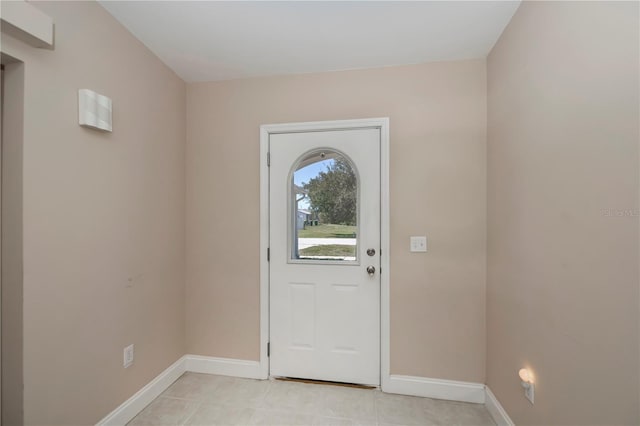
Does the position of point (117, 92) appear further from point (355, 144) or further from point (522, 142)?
point (522, 142)

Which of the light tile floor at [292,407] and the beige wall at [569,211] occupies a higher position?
the beige wall at [569,211]

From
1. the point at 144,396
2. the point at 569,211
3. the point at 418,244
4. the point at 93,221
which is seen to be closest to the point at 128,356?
the point at 144,396

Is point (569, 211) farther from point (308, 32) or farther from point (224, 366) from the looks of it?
point (224, 366)

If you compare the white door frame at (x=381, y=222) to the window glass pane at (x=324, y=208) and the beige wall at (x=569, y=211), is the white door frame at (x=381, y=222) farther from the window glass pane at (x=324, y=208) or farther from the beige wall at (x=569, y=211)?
the beige wall at (x=569, y=211)

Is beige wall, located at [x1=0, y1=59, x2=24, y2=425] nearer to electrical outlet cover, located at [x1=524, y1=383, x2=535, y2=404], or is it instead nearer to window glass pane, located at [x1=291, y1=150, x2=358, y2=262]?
window glass pane, located at [x1=291, y1=150, x2=358, y2=262]

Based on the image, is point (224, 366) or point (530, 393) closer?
point (530, 393)

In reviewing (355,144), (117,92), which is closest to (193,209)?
(117,92)

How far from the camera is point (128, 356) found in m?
1.87

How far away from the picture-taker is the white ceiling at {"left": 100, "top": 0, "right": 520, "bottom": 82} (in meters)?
1.62

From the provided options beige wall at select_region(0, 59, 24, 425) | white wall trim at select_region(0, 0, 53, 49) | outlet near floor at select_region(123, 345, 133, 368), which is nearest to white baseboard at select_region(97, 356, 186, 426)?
outlet near floor at select_region(123, 345, 133, 368)

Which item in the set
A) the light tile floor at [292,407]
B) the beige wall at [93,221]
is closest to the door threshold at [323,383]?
the light tile floor at [292,407]

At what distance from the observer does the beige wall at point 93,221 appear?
134 centimetres

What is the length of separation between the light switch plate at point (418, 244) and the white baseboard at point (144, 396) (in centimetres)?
214

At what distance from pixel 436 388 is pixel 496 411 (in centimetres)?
38
